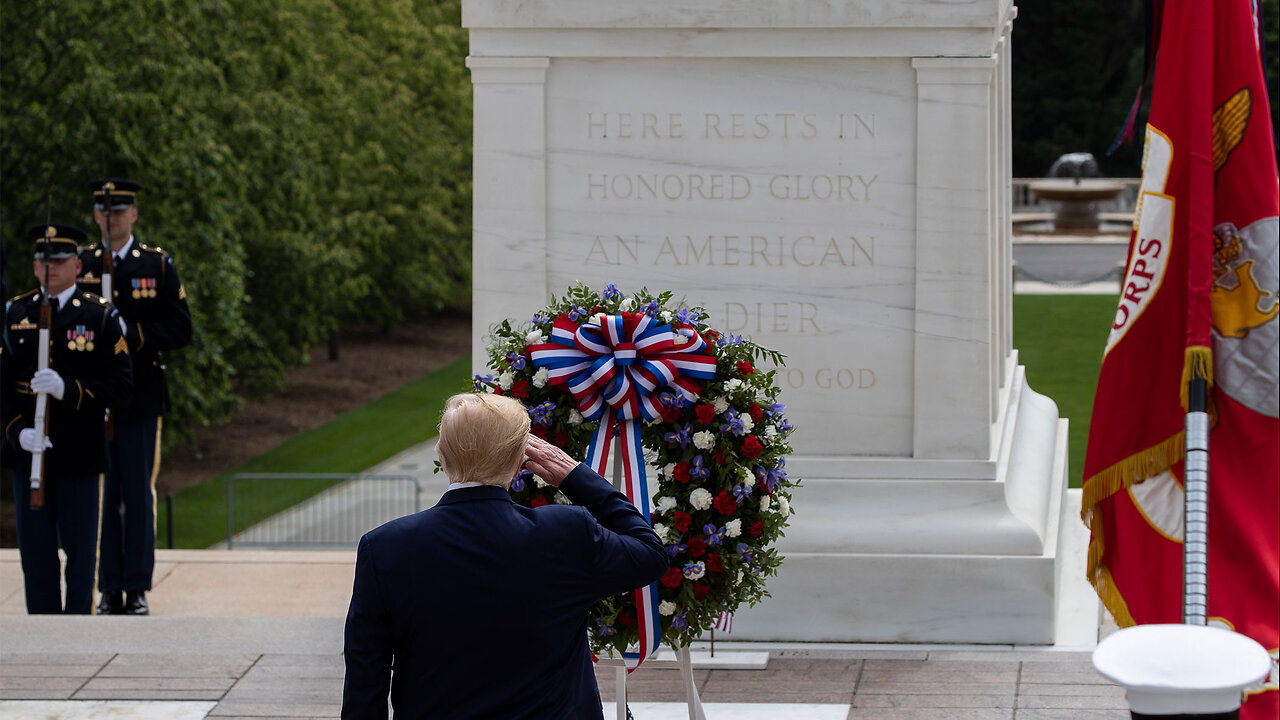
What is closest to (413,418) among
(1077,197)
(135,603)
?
(135,603)

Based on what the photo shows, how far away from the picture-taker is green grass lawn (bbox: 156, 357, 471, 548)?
20.2 meters

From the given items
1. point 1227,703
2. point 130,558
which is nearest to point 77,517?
point 130,558

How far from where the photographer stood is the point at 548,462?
14.6ft

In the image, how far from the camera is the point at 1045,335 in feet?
86.8

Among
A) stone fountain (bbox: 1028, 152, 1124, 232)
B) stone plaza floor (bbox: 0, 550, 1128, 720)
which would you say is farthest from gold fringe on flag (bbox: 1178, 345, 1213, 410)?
stone fountain (bbox: 1028, 152, 1124, 232)

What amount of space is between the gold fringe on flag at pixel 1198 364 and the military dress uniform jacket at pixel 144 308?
5.42m

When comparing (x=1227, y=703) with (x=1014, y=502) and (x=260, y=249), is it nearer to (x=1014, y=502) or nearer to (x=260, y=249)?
(x=1014, y=502)

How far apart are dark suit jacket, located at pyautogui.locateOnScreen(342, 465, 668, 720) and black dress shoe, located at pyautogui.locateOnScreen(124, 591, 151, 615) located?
209 inches

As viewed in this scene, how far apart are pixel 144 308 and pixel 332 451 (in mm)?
16777

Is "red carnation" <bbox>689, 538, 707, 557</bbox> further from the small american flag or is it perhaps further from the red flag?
the red flag

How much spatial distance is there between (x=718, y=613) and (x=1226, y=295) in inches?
72.6

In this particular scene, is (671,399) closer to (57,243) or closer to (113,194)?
(57,243)

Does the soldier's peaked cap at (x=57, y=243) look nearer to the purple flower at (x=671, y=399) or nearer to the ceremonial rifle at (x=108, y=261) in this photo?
the ceremonial rifle at (x=108, y=261)

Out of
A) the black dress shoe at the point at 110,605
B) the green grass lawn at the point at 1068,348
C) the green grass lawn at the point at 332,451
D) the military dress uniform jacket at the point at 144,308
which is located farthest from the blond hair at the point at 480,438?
the green grass lawn at the point at 332,451
